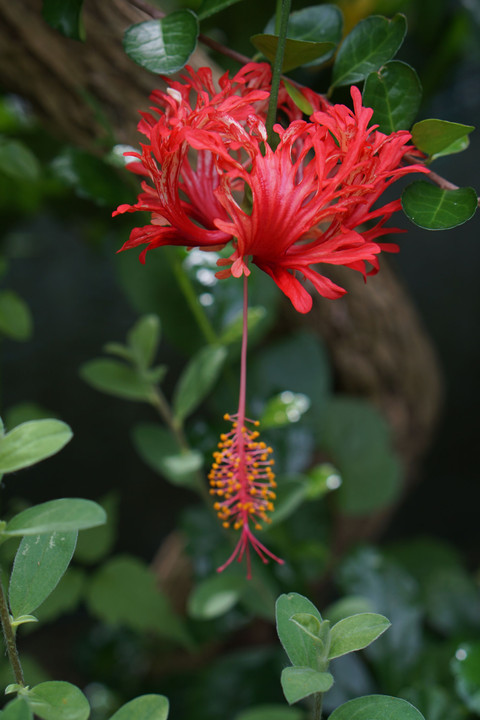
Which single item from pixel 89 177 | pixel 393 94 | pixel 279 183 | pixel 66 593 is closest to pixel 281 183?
pixel 279 183

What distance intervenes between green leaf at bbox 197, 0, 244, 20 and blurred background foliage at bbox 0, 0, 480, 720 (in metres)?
0.14

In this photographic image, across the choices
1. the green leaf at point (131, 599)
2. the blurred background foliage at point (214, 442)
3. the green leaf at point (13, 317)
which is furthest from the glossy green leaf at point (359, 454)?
the green leaf at point (13, 317)

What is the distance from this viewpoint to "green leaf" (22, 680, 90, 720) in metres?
0.29

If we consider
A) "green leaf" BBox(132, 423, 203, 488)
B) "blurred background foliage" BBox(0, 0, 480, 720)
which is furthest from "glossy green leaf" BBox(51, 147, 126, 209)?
"green leaf" BBox(132, 423, 203, 488)

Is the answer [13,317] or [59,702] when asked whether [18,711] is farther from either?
[13,317]

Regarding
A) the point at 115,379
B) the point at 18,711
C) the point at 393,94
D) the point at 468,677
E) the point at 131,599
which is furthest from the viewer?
the point at 131,599

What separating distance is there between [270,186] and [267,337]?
62 cm

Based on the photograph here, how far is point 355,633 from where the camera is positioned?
0.30 metres

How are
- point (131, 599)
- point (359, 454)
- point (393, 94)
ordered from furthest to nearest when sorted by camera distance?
point (359, 454), point (131, 599), point (393, 94)

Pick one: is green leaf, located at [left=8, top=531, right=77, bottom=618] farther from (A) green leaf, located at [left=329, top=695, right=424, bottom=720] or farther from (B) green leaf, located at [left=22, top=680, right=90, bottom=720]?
(A) green leaf, located at [left=329, top=695, right=424, bottom=720]

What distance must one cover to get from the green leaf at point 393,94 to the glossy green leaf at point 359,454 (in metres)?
0.59

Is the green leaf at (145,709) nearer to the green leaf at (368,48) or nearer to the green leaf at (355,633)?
the green leaf at (355,633)

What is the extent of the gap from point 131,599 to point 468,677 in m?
0.38

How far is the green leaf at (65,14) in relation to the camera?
16.8 inches
